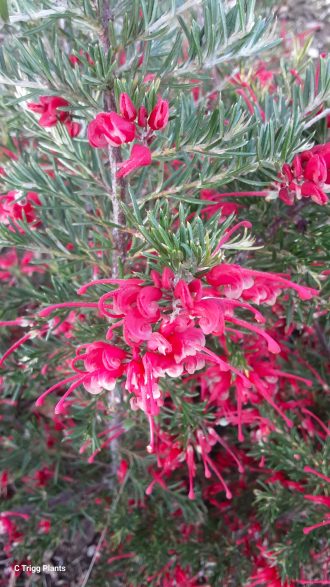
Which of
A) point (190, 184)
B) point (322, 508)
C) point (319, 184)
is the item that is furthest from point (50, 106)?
point (322, 508)

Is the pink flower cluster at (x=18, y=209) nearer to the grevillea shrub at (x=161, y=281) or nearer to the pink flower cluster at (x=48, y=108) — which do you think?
the grevillea shrub at (x=161, y=281)

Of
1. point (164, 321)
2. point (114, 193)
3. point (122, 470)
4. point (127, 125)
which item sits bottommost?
point (122, 470)

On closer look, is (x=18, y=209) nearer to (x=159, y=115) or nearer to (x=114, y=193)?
(x=114, y=193)

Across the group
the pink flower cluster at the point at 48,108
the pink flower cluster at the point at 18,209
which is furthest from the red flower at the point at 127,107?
the pink flower cluster at the point at 18,209

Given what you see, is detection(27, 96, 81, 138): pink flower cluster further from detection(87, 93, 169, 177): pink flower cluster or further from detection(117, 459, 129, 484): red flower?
detection(117, 459, 129, 484): red flower

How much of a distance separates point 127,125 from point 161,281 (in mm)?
195

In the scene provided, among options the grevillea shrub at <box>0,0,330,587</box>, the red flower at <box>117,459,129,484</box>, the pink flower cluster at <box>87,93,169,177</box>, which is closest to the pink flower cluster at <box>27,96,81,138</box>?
the grevillea shrub at <box>0,0,330,587</box>

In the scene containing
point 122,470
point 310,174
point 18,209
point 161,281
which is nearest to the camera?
point 161,281

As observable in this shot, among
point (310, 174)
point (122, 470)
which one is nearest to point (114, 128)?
point (310, 174)

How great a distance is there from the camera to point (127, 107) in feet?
1.91

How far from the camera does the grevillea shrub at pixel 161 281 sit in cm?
59

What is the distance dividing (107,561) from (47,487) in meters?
0.26

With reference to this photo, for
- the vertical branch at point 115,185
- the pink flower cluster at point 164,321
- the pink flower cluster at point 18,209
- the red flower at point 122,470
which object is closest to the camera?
the pink flower cluster at point 164,321

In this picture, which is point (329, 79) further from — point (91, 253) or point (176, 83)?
point (91, 253)
